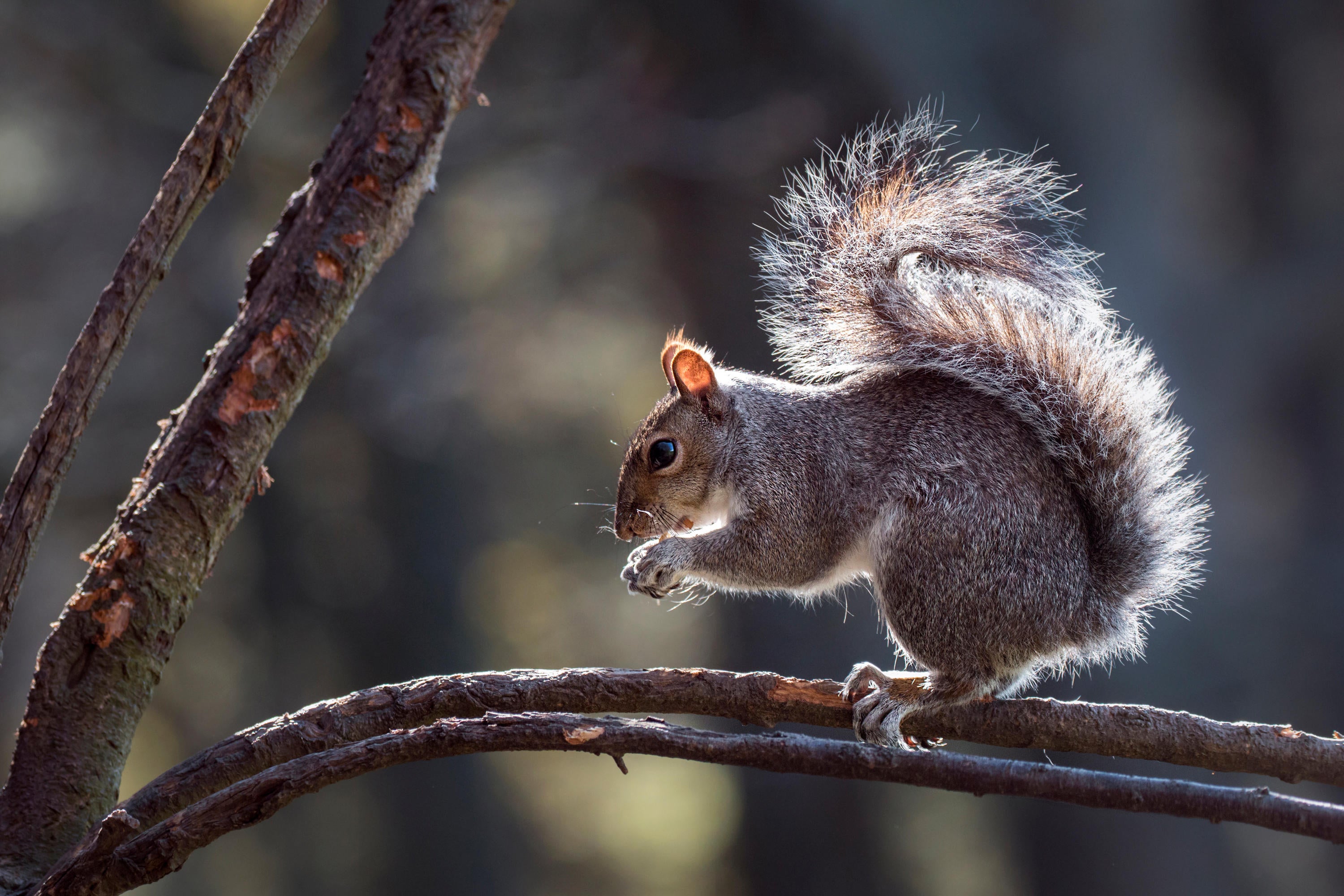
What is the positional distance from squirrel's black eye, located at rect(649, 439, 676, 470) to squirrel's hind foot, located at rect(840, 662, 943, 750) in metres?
0.50

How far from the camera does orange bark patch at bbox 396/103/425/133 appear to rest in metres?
1.15

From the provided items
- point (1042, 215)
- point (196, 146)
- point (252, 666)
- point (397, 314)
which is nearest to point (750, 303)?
point (397, 314)

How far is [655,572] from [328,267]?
2.54 ft

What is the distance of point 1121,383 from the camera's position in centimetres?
168

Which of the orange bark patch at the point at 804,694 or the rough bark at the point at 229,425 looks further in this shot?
the orange bark patch at the point at 804,694

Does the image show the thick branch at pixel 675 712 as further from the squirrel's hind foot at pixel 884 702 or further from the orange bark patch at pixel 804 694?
the squirrel's hind foot at pixel 884 702

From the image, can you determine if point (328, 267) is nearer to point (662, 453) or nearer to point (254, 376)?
point (254, 376)

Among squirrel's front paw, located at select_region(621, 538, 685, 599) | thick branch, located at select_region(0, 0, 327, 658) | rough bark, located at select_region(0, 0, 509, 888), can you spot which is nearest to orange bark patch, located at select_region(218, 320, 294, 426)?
rough bark, located at select_region(0, 0, 509, 888)

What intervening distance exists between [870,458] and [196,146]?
3.61ft

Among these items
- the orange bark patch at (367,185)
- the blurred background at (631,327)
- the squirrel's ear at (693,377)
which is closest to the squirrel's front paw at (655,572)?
the squirrel's ear at (693,377)

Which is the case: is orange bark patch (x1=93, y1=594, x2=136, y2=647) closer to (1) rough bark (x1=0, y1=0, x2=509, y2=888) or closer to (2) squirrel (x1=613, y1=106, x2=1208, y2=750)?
(1) rough bark (x1=0, y1=0, x2=509, y2=888)

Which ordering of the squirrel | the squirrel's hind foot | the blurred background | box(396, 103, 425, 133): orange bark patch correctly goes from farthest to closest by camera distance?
the blurred background → the squirrel → the squirrel's hind foot → box(396, 103, 425, 133): orange bark patch

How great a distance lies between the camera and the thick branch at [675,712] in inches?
47.6

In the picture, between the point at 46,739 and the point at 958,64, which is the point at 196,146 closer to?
the point at 46,739
